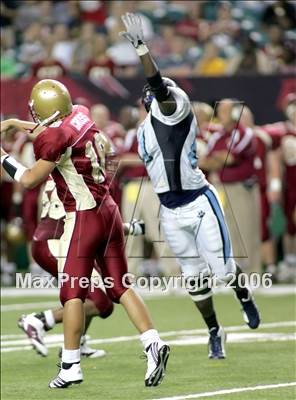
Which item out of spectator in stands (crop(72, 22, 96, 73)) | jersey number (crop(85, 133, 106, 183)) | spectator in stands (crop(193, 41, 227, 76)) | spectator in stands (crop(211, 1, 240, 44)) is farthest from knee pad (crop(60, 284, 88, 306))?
spectator in stands (crop(211, 1, 240, 44))

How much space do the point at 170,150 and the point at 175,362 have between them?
1529mm

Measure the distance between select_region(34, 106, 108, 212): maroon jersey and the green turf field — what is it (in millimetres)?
1108

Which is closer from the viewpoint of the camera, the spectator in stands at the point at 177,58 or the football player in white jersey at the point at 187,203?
the football player in white jersey at the point at 187,203

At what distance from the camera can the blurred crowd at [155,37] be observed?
53.4 ft

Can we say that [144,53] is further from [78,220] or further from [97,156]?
[78,220]

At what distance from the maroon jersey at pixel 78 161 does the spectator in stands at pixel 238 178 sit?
5.16 metres

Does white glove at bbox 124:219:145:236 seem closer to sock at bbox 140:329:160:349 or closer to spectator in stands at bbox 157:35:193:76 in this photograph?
sock at bbox 140:329:160:349

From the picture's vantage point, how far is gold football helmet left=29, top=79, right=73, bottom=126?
7398 mm

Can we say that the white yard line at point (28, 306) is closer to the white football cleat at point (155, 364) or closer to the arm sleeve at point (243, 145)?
the arm sleeve at point (243, 145)

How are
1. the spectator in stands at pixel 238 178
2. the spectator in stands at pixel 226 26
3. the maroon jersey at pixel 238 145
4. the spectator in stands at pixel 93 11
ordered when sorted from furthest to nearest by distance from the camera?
the spectator in stands at pixel 93 11, the spectator in stands at pixel 226 26, the maroon jersey at pixel 238 145, the spectator in stands at pixel 238 178

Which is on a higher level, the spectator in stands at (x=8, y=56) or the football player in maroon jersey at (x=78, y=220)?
the football player in maroon jersey at (x=78, y=220)

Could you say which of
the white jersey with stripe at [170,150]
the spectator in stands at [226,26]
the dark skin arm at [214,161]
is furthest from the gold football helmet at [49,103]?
the spectator in stands at [226,26]

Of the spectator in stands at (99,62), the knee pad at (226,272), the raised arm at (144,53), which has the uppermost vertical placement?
the raised arm at (144,53)

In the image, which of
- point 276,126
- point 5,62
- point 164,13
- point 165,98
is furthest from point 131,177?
point 165,98
